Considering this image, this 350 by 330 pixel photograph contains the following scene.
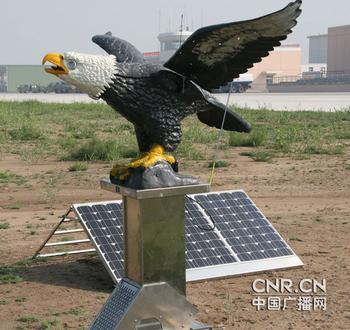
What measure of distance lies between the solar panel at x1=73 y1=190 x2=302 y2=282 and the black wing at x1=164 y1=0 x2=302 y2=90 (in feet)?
7.16

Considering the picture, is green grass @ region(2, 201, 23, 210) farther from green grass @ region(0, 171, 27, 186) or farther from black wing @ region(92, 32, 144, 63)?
black wing @ region(92, 32, 144, 63)

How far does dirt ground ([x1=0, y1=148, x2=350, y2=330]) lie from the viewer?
19.1 ft

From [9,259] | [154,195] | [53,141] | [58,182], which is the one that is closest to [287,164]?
[58,182]

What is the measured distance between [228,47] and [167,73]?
443mm

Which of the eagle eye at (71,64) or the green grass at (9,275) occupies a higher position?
the eagle eye at (71,64)

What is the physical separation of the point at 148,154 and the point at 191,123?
1612 centimetres

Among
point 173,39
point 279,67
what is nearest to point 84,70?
point 173,39

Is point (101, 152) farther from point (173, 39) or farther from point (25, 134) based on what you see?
point (173, 39)

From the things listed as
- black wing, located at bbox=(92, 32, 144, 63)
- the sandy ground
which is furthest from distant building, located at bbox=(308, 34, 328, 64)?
black wing, located at bbox=(92, 32, 144, 63)

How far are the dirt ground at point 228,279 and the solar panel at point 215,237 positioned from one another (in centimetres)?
14

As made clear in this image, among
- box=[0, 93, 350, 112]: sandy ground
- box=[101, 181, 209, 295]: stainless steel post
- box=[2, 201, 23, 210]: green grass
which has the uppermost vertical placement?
box=[101, 181, 209, 295]: stainless steel post

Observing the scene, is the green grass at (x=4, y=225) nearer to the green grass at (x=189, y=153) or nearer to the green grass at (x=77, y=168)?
the green grass at (x=77, y=168)

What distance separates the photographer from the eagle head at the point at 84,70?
4430 mm

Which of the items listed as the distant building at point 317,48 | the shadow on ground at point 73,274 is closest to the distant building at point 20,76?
the distant building at point 317,48
